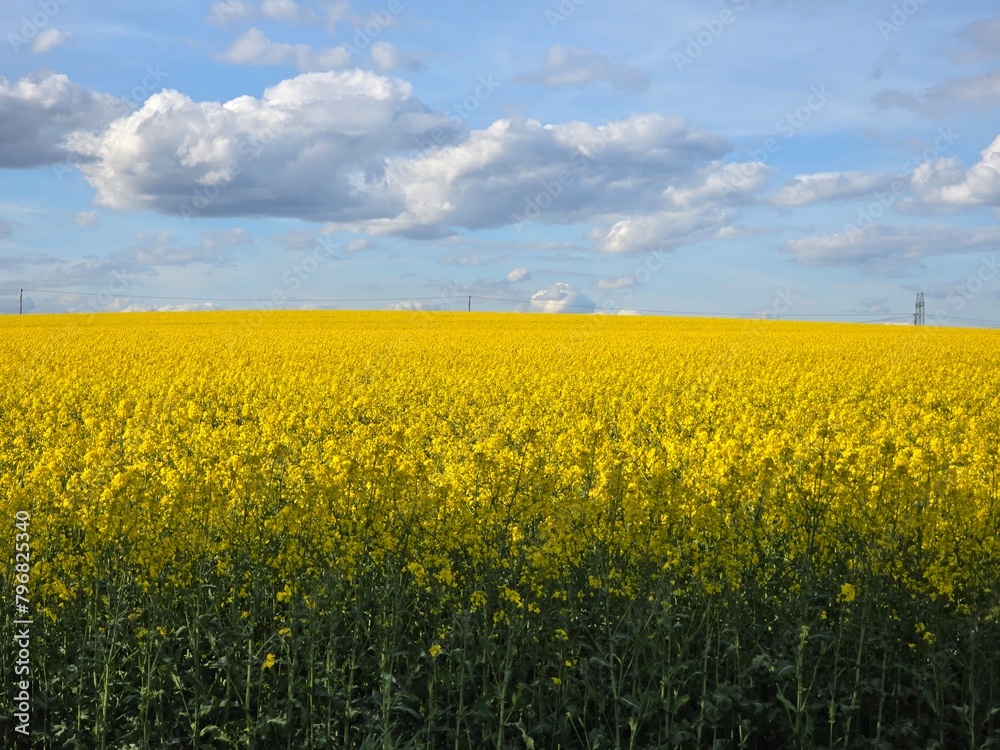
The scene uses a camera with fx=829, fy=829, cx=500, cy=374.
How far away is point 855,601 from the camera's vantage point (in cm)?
596

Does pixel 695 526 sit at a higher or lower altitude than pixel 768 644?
higher

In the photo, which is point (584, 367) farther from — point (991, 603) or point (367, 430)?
point (991, 603)

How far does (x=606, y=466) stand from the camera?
24.4ft

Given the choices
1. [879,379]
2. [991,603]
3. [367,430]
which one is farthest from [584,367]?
[991,603]

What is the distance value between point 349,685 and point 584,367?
19822 millimetres

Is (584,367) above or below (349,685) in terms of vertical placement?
above

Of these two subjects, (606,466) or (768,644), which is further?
(606,466)

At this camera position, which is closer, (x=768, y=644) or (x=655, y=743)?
(x=655, y=743)

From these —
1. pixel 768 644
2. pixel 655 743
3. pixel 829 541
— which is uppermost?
pixel 829 541

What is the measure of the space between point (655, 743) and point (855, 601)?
1.88 metres

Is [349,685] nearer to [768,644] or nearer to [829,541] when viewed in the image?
[768,644]

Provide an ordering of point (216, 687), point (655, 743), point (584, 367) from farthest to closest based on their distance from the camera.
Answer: point (584, 367), point (216, 687), point (655, 743)

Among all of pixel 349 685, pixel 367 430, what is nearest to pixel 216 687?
pixel 349 685

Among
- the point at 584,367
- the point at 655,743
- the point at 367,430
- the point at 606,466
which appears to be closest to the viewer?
the point at 655,743
